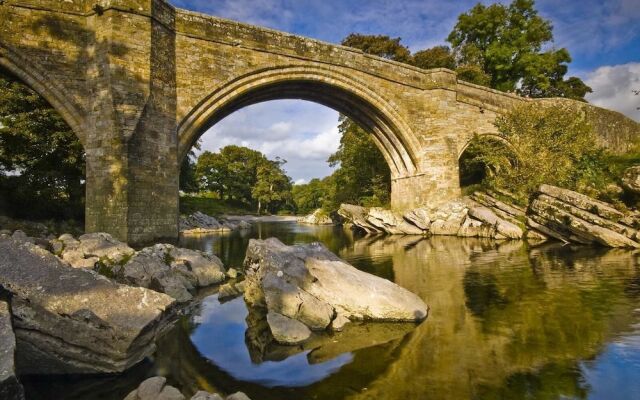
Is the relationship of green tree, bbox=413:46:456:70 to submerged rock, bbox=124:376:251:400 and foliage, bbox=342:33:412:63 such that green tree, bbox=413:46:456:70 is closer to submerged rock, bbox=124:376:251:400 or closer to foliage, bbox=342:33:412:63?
foliage, bbox=342:33:412:63

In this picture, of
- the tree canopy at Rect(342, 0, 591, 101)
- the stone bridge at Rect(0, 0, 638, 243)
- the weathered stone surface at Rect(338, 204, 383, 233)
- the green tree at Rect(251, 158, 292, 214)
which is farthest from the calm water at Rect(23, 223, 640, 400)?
the green tree at Rect(251, 158, 292, 214)

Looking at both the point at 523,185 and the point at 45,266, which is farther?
the point at 523,185

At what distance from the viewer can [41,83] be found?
518 inches

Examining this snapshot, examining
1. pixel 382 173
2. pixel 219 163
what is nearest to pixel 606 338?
pixel 382 173

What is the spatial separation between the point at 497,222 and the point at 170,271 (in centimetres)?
1631

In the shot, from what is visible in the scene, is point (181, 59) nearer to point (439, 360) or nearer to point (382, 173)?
point (439, 360)

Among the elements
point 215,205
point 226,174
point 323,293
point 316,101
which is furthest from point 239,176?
point 323,293

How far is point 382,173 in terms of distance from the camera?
32469mm

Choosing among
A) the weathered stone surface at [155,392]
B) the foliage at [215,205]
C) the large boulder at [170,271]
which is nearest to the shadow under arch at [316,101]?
the large boulder at [170,271]

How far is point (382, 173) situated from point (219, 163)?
36401mm

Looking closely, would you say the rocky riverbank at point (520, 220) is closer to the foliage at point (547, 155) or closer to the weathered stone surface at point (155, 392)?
the foliage at point (547, 155)

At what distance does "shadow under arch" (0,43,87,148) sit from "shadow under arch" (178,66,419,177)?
3.57m

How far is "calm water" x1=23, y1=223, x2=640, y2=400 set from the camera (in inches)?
158

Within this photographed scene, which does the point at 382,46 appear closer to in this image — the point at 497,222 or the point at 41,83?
the point at 497,222
